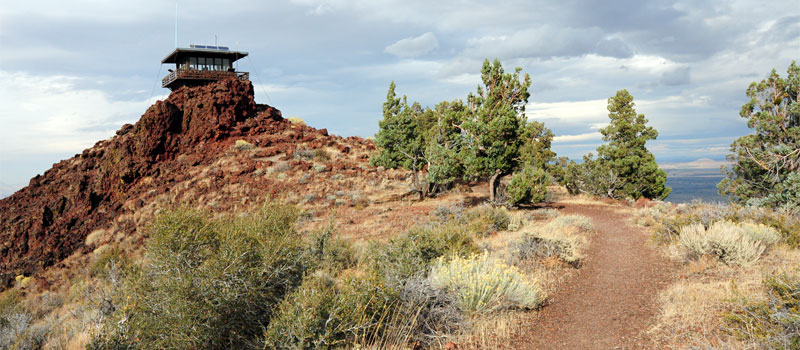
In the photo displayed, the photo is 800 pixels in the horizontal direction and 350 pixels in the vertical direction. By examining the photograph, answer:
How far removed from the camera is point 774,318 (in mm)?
4848

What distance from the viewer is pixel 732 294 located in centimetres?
611

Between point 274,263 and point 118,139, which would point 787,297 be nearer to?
point 274,263

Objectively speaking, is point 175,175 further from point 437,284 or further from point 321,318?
point 321,318

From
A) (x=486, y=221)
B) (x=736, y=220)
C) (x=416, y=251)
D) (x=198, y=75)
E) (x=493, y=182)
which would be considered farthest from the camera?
(x=198, y=75)

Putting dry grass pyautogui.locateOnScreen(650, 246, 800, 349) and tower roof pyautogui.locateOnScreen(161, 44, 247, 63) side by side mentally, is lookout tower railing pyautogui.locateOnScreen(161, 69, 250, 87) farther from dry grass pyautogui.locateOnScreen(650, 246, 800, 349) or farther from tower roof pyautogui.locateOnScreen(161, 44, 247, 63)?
dry grass pyautogui.locateOnScreen(650, 246, 800, 349)

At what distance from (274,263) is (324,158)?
1120 inches

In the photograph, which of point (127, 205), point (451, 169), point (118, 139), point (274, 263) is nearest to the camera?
point (274, 263)

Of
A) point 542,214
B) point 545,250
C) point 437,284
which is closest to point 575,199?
point 542,214

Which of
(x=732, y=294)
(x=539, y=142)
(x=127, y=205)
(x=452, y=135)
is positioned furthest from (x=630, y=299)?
(x=127, y=205)

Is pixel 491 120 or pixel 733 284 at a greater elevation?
pixel 491 120

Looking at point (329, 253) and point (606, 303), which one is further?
point (329, 253)

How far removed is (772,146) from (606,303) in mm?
17800

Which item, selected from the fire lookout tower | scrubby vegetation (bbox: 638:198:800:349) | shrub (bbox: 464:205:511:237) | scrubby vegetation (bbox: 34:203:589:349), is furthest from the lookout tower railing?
scrubby vegetation (bbox: 638:198:800:349)

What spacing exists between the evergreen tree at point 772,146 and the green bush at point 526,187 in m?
8.94
